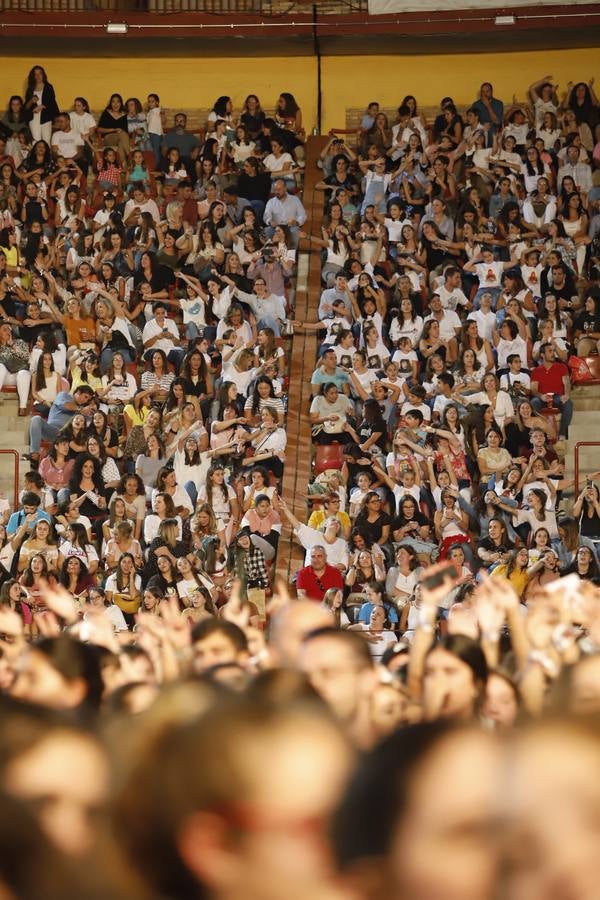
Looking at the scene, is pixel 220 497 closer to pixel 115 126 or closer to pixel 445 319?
pixel 445 319

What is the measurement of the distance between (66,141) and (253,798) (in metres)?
16.5

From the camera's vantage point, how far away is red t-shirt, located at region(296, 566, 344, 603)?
1166 cm

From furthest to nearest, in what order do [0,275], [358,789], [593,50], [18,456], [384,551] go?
[593,50]
[0,275]
[18,456]
[384,551]
[358,789]

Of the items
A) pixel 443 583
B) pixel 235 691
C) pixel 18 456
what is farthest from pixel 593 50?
pixel 235 691

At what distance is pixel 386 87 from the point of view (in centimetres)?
1933

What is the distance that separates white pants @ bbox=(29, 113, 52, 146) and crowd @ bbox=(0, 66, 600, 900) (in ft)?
0.06

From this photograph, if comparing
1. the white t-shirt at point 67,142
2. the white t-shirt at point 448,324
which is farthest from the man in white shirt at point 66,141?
the white t-shirt at point 448,324

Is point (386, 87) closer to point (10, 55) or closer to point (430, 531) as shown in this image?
point (10, 55)

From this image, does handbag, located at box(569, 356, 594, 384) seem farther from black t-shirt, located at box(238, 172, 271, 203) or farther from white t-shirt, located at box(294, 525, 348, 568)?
black t-shirt, located at box(238, 172, 271, 203)

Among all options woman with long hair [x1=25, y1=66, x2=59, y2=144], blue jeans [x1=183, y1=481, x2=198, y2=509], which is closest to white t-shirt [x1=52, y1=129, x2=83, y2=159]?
woman with long hair [x1=25, y1=66, x2=59, y2=144]

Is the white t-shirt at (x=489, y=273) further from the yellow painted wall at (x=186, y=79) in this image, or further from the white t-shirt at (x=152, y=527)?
the yellow painted wall at (x=186, y=79)

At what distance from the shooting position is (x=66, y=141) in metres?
17.3

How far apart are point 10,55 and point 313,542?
10.1 metres

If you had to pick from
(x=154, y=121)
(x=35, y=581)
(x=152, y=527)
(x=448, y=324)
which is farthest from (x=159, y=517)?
(x=154, y=121)
